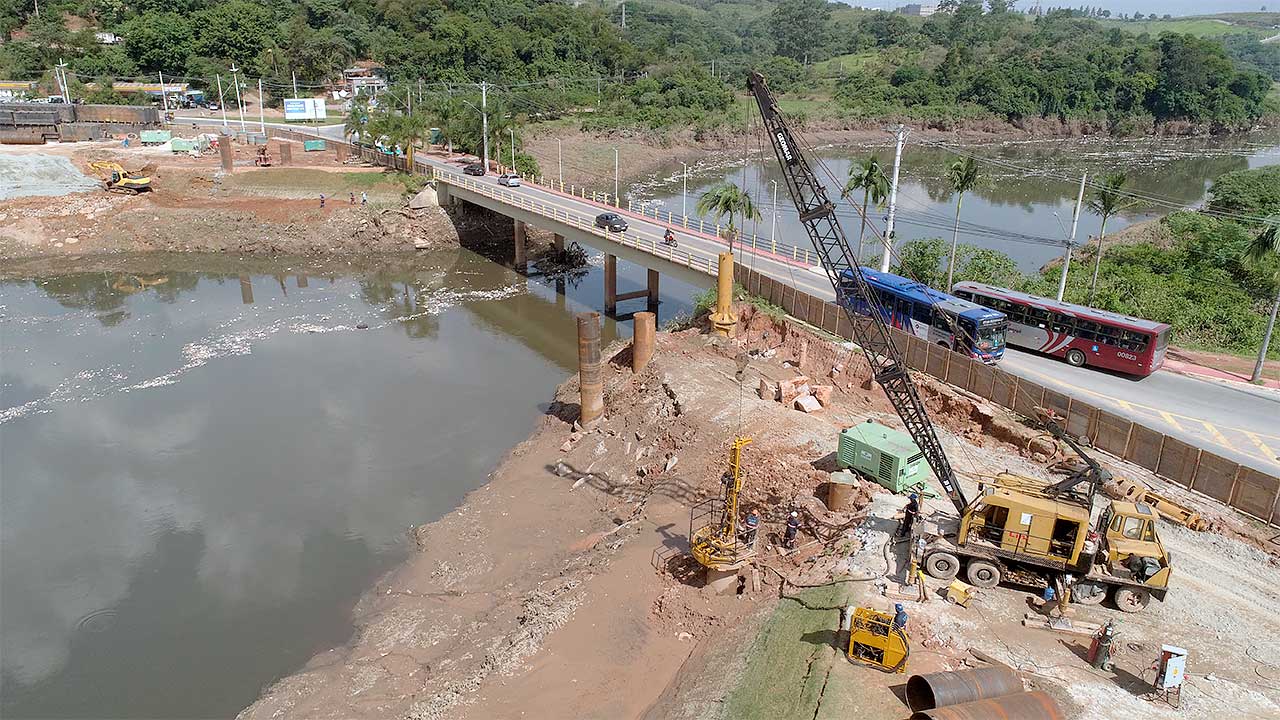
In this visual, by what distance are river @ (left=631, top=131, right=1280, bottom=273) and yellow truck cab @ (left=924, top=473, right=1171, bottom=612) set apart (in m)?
27.4

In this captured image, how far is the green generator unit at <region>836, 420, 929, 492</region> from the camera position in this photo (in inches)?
1070

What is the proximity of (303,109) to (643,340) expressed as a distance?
90.4 m

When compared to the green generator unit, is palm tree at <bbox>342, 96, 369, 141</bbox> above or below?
above

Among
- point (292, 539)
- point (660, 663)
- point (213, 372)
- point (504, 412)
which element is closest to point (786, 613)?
point (660, 663)

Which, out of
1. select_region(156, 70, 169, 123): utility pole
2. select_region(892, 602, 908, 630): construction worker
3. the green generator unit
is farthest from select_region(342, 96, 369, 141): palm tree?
select_region(892, 602, 908, 630): construction worker

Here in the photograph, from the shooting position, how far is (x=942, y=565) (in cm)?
2244

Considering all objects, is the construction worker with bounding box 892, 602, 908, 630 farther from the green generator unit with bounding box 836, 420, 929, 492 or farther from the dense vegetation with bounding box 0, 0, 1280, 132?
the dense vegetation with bounding box 0, 0, 1280, 132

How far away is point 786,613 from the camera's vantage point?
888 inches

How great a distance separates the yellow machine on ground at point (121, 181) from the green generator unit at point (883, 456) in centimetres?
7161

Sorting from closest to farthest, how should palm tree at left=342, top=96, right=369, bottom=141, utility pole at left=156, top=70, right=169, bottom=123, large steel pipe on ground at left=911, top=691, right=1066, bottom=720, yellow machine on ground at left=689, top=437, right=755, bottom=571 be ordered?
large steel pipe on ground at left=911, top=691, right=1066, bottom=720
yellow machine on ground at left=689, top=437, right=755, bottom=571
palm tree at left=342, top=96, right=369, bottom=141
utility pole at left=156, top=70, right=169, bottom=123

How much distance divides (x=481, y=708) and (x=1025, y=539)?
1476cm

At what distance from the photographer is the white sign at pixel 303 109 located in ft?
358

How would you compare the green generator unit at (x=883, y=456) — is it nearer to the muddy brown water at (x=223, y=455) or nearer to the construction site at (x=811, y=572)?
the construction site at (x=811, y=572)

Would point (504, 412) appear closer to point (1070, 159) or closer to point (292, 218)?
point (292, 218)
